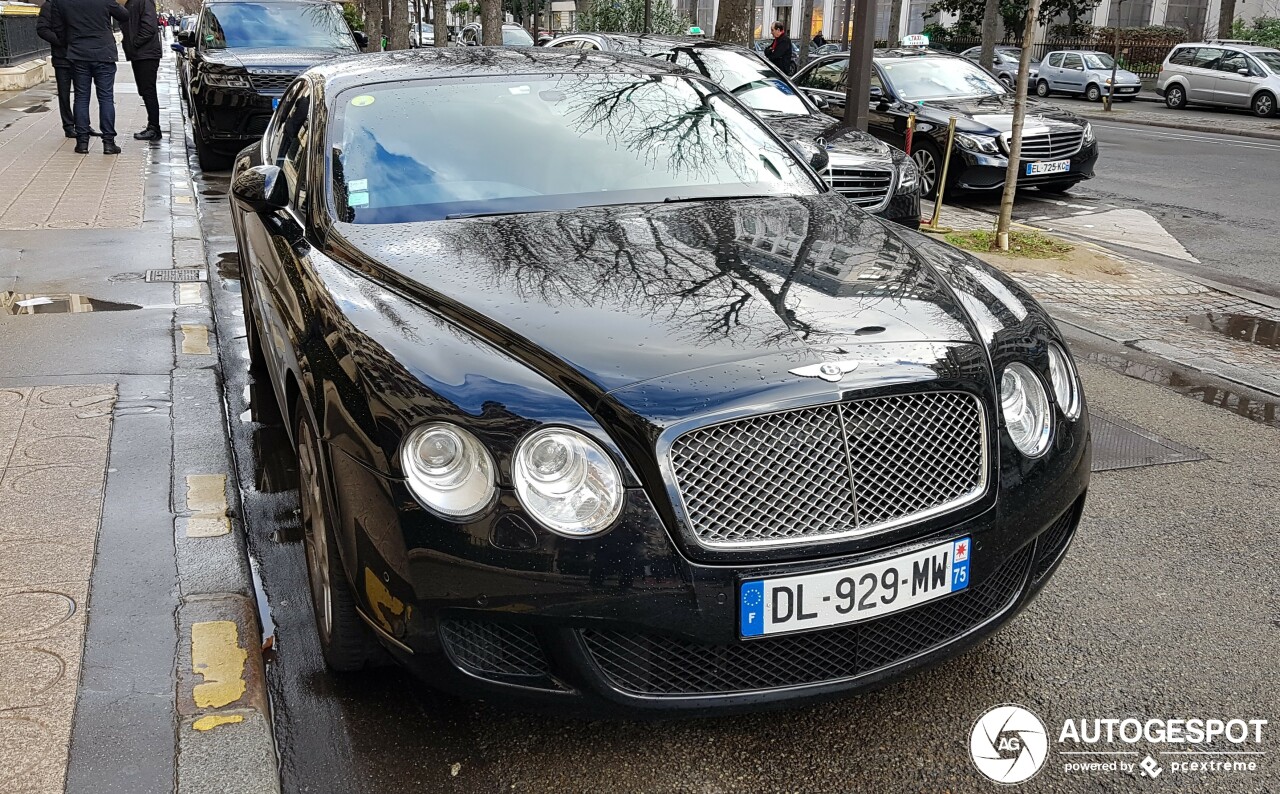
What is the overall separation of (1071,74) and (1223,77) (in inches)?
272

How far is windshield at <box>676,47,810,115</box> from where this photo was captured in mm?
10281

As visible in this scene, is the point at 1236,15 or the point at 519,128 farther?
the point at 1236,15

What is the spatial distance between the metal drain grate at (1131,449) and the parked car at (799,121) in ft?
10.7

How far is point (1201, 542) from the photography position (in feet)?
12.9

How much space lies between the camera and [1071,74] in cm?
3425

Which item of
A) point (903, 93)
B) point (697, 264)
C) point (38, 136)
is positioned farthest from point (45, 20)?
point (697, 264)

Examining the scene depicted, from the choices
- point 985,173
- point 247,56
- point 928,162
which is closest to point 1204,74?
point 928,162

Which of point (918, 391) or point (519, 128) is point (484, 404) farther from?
point (519, 128)

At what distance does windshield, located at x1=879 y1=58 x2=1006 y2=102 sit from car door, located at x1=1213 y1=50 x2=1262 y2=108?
17108 millimetres

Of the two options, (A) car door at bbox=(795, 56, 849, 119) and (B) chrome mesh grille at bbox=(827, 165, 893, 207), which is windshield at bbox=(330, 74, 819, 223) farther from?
(A) car door at bbox=(795, 56, 849, 119)

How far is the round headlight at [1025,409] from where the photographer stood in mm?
2740

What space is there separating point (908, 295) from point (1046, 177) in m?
10.1

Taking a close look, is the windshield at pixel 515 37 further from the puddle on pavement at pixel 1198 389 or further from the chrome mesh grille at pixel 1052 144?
the puddle on pavement at pixel 1198 389

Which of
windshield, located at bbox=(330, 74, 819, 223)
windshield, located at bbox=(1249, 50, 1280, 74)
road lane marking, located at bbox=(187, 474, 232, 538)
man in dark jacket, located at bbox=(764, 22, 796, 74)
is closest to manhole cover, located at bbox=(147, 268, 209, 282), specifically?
road lane marking, located at bbox=(187, 474, 232, 538)
